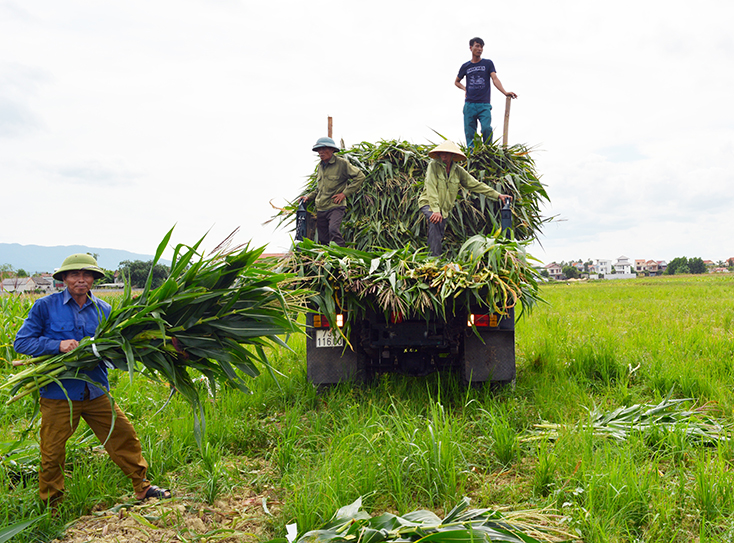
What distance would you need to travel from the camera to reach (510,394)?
4492mm

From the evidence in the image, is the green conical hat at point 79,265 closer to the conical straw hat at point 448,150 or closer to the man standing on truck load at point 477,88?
the conical straw hat at point 448,150

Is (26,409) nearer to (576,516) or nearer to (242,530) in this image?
(242,530)

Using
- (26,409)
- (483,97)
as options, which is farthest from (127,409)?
(483,97)

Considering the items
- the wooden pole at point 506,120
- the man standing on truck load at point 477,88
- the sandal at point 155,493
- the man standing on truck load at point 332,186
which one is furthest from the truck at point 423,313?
the man standing on truck load at point 477,88

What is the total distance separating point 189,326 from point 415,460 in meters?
1.60

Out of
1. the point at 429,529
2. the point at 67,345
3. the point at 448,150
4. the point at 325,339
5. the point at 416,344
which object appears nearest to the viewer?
the point at 429,529

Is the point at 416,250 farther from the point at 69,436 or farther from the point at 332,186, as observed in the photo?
the point at 69,436

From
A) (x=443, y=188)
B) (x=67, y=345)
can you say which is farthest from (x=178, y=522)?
(x=443, y=188)

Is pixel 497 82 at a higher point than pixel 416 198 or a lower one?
higher

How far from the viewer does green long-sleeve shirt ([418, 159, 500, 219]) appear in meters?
5.15

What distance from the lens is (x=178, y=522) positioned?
2.69 m

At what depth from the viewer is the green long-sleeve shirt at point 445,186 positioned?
203 inches

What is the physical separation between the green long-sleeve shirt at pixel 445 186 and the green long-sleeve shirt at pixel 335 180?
818 millimetres

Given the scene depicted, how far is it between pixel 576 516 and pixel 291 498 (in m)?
1.56
